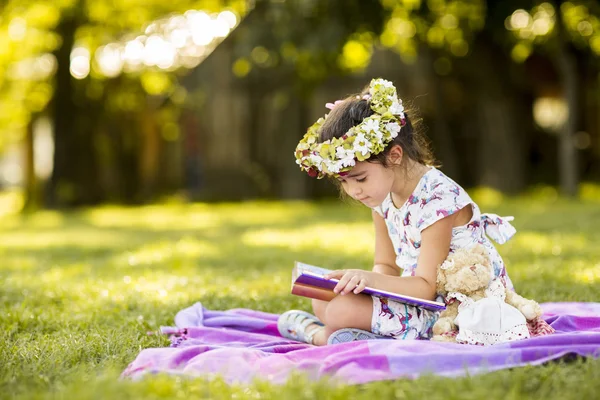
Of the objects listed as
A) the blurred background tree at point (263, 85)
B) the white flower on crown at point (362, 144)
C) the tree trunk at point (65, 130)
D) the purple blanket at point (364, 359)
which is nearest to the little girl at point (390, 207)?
the white flower on crown at point (362, 144)

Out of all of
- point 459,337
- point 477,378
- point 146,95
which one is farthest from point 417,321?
point 146,95

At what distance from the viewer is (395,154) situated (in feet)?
12.2

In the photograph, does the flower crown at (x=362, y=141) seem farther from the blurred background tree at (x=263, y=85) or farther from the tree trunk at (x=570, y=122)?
the tree trunk at (x=570, y=122)

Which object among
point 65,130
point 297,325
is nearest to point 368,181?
point 297,325

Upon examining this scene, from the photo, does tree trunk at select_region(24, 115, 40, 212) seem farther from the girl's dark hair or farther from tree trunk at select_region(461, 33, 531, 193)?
the girl's dark hair

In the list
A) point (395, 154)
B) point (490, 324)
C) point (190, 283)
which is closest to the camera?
point (490, 324)

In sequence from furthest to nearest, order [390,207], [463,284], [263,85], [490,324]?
[263,85]
[390,207]
[463,284]
[490,324]

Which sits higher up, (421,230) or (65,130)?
(65,130)

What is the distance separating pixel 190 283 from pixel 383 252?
2.08m

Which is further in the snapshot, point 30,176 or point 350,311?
point 30,176

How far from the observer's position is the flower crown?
11.6 feet

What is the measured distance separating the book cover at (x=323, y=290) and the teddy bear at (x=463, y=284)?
7cm

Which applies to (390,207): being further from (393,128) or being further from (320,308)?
(320,308)

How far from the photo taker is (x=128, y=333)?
13.0 ft
